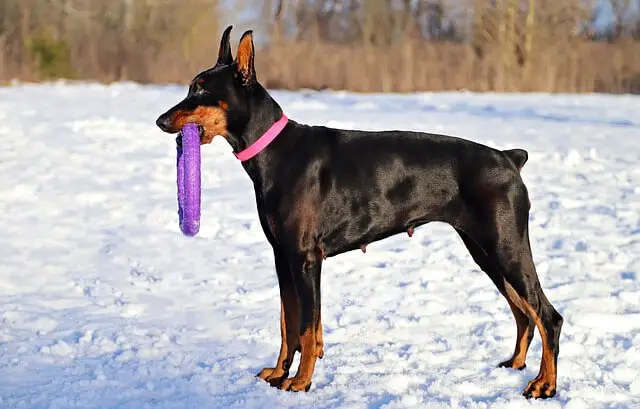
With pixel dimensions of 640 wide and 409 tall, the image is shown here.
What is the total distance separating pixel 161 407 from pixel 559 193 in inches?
234

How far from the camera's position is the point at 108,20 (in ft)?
106

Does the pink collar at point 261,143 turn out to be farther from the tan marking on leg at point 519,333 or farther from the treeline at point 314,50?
the treeline at point 314,50

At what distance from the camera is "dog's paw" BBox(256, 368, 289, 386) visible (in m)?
4.46

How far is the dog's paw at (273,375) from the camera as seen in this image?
446cm

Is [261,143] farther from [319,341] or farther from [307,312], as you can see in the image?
[319,341]

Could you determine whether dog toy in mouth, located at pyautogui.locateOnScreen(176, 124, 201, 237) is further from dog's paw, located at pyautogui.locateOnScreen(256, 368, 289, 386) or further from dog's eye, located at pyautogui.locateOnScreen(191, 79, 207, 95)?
dog's paw, located at pyautogui.locateOnScreen(256, 368, 289, 386)

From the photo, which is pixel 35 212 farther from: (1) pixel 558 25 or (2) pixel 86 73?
(1) pixel 558 25

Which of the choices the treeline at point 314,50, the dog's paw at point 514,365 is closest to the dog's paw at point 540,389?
the dog's paw at point 514,365

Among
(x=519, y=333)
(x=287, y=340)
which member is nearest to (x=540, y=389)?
(x=519, y=333)

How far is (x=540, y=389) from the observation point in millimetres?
4254

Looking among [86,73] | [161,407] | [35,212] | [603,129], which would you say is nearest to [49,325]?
[161,407]

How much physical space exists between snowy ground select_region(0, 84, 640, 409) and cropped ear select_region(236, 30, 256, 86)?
1.55 meters

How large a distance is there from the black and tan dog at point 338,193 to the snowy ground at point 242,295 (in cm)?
36

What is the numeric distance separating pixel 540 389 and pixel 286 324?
133cm
